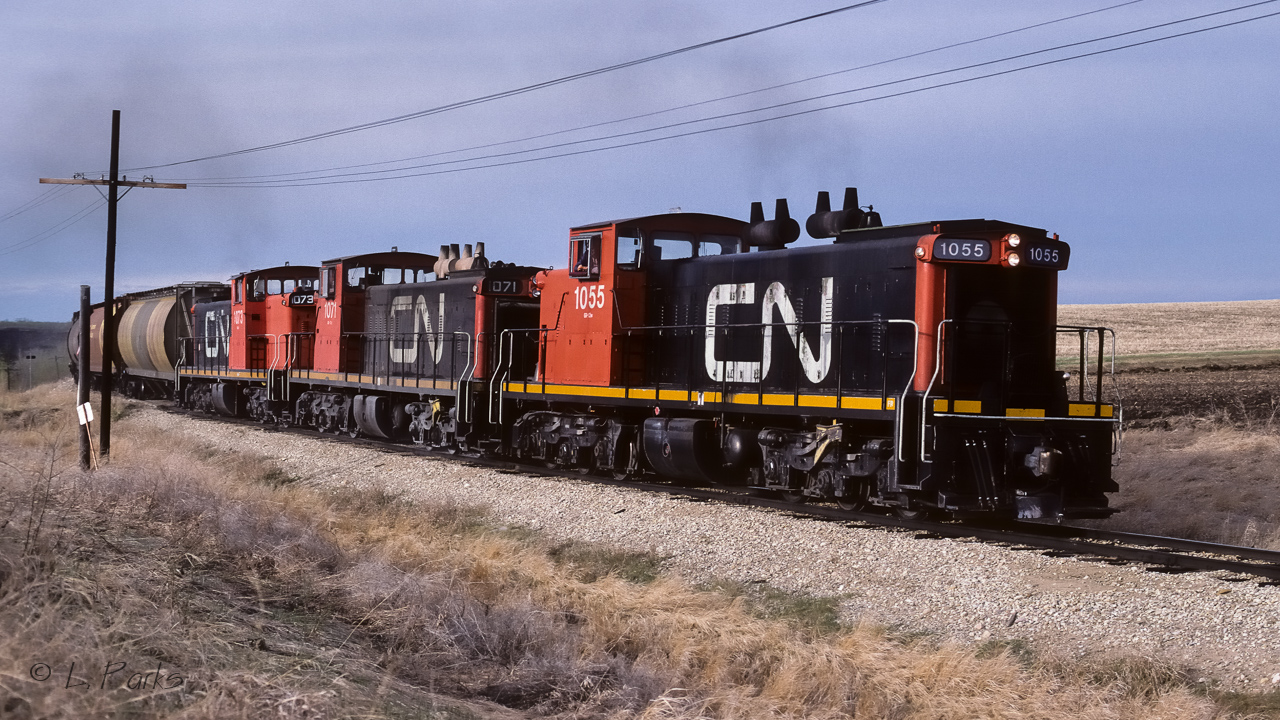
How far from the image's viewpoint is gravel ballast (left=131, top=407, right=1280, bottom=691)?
7953 millimetres

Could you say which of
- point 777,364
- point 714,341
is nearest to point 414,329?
point 714,341

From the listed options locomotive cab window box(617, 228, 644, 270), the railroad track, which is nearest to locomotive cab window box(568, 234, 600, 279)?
locomotive cab window box(617, 228, 644, 270)

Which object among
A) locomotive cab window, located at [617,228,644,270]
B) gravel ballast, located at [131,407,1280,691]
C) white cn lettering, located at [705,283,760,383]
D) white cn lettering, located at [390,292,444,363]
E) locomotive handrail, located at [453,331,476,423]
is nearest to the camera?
gravel ballast, located at [131,407,1280,691]

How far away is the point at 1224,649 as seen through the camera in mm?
7746

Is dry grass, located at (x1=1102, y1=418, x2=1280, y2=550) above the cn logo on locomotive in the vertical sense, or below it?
below

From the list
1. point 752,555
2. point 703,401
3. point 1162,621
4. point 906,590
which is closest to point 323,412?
point 703,401

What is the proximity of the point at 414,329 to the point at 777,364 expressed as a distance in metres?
10.5

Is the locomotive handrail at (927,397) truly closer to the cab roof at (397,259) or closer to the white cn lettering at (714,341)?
the white cn lettering at (714,341)

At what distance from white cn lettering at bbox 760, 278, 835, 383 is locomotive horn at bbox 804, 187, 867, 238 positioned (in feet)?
2.31

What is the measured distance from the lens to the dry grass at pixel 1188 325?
38719 millimetres

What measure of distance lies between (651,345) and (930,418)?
562 centimetres

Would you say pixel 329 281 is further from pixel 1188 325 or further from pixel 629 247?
pixel 1188 325

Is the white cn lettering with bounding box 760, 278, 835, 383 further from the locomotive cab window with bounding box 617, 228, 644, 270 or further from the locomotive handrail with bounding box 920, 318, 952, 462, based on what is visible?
the locomotive cab window with bounding box 617, 228, 644, 270

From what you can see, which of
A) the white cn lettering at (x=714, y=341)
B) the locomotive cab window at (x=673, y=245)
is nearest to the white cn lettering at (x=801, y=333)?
the white cn lettering at (x=714, y=341)
